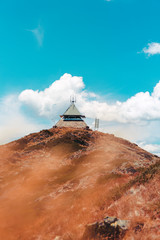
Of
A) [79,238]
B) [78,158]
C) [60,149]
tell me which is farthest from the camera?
[60,149]

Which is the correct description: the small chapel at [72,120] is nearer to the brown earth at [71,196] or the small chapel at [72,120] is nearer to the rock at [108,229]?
the brown earth at [71,196]

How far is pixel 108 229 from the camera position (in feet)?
35.5

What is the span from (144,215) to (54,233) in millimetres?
7316

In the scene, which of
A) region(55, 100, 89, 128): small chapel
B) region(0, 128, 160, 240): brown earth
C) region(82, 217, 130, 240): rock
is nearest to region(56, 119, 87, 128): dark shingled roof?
region(55, 100, 89, 128): small chapel

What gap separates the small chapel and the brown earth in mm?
29811

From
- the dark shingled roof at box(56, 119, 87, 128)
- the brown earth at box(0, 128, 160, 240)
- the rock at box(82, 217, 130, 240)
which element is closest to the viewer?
the rock at box(82, 217, 130, 240)

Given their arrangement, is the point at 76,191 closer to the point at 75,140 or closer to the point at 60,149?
the point at 60,149

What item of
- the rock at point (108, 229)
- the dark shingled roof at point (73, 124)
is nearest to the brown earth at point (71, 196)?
the rock at point (108, 229)

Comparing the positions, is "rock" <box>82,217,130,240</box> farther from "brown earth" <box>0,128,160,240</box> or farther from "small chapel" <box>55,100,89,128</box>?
"small chapel" <box>55,100,89,128</box>

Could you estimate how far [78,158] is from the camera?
38906 mm

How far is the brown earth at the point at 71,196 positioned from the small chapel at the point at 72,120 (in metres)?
29.8

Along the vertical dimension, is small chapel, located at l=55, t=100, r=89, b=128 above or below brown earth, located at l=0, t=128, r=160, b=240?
above

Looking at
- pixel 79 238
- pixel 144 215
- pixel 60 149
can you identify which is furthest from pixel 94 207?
pixel 60 149

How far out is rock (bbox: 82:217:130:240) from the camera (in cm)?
1035
